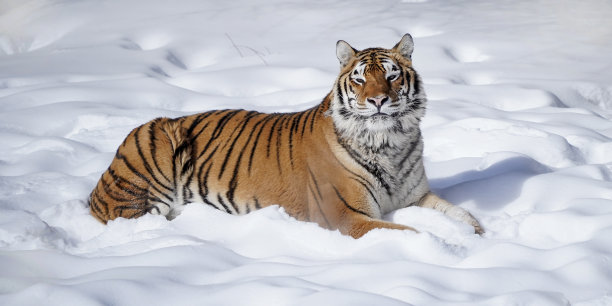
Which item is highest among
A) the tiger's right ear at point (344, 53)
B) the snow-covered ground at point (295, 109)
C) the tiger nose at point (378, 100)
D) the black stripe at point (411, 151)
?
the tiger's right ear at point (344, 53)

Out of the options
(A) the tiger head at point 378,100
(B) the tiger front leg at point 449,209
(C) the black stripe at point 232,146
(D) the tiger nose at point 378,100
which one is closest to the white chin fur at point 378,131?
(A) the tiger head at point 378,100

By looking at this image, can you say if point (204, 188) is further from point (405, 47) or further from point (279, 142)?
point (405, 47)

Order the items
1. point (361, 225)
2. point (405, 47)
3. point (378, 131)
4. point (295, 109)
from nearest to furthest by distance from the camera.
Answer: point (361, 225)
point (378, 131)
point (405, 47)
point (295, 109)

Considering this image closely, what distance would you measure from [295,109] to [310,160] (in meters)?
1.77

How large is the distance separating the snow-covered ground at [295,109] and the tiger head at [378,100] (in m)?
0.42

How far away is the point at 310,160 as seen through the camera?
3381mm

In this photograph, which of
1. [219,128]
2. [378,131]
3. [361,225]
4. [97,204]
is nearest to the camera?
[361,225]

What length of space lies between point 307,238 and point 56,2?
7473mm

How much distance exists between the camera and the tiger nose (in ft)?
10.1

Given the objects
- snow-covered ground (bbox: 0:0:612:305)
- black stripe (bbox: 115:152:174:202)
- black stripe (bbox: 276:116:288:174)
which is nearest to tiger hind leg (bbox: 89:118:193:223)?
black stripe (bbox: 115:152:174:202)

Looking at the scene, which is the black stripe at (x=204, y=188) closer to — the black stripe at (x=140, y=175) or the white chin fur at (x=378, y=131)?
the black stripe at (x=140, y=175)

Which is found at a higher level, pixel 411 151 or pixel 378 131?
pixel 378 131

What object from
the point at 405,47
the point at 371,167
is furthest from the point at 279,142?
the point at 405,47

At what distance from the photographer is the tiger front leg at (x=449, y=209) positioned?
3.08 m
